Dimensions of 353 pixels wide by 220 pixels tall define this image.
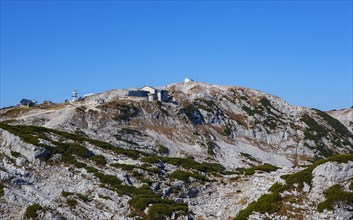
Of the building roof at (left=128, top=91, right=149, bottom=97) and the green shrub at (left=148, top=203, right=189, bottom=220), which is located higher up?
the building roof at (left=128, top=91, right=149, bottom=97)

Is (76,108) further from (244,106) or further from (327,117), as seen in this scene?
(327,117)

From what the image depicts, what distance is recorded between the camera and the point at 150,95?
12175 cm

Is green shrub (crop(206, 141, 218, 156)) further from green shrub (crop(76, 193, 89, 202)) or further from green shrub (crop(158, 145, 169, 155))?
green shrub (crop(76, 193, 89, 202))

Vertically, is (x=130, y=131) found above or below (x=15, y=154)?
above

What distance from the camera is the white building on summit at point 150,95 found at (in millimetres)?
121887

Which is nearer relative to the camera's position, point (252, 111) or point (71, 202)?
point (71, 202)

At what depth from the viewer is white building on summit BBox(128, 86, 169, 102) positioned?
121887mm

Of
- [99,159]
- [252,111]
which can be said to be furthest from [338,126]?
[99,159]

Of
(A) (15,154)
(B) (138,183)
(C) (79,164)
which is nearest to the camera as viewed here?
(B) (138,183)

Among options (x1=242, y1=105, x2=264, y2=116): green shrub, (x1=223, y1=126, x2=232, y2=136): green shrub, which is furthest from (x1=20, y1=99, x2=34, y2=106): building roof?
(x1=242, y1=105, x2=264, y2=116): green shrub

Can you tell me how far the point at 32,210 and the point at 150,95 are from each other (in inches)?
3292

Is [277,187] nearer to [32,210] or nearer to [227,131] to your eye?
[32,210]

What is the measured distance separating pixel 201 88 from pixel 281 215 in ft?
338

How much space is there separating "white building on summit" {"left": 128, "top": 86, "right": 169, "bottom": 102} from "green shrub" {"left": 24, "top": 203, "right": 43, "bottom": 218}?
270 feet
